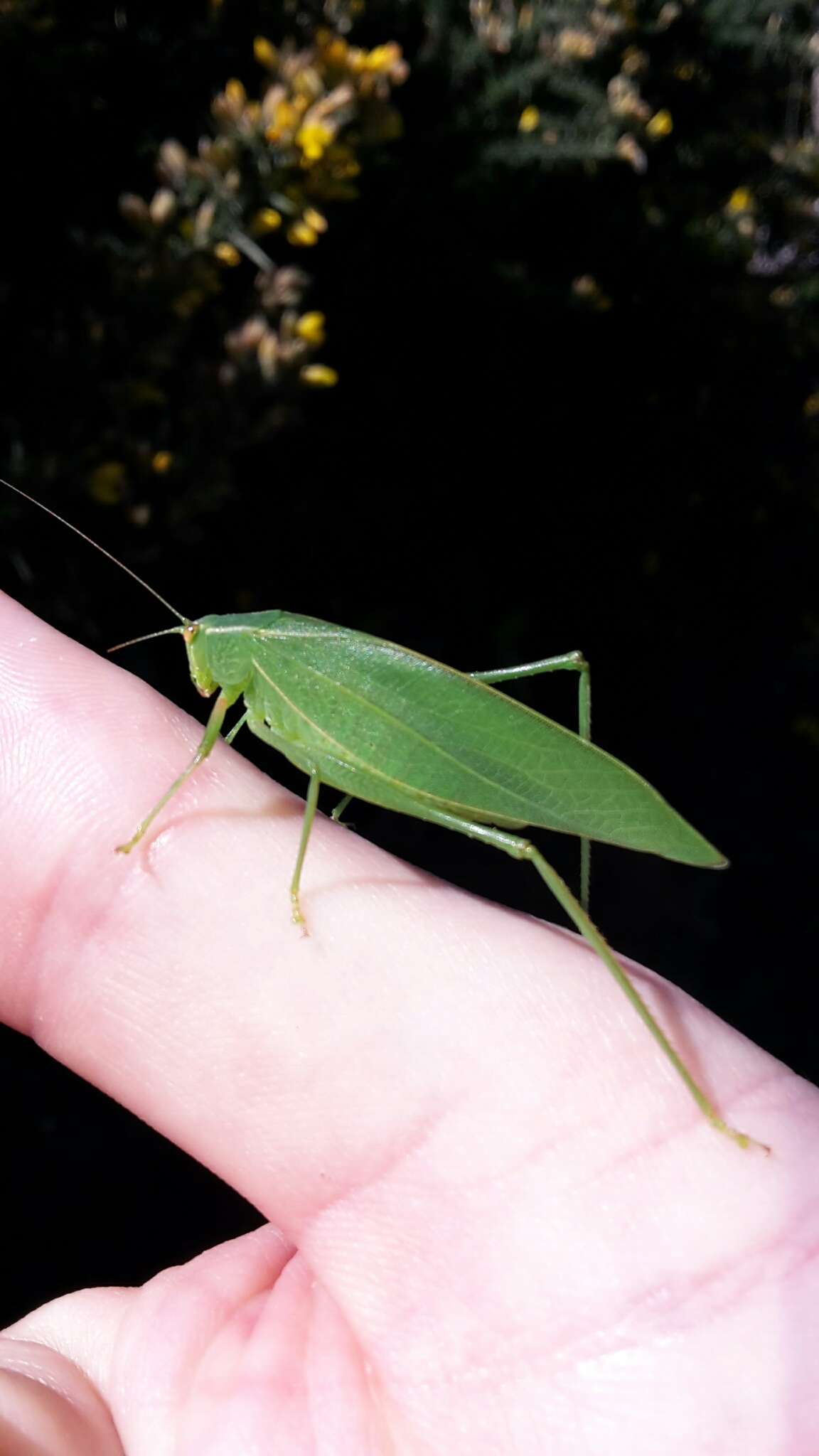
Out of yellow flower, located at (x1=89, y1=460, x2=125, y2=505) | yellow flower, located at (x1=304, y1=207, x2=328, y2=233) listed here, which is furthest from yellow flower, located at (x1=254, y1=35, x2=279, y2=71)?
yellow flower, located at (x1=89, y1=460, x2=125, y2=505)

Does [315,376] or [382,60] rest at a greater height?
[382,60]

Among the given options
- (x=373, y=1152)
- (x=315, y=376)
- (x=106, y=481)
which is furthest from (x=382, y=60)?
(x=373, y=1152)

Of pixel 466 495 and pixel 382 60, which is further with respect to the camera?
pixel 466 495

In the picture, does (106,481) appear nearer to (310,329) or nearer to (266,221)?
(310,329)

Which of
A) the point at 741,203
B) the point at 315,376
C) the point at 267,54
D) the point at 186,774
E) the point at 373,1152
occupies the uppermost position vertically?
the point at 741,203

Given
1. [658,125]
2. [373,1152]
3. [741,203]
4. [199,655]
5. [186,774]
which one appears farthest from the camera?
[741,203]

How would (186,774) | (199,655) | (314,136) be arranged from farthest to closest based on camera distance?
(314,136), (199,655), (186,774)

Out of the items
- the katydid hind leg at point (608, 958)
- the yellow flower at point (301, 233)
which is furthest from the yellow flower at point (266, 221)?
the katydid hind leg at point (608, 958)

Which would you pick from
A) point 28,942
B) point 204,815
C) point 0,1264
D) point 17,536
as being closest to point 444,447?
point 17,536
